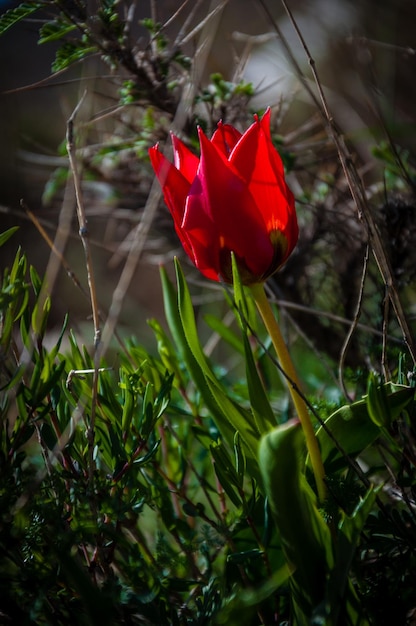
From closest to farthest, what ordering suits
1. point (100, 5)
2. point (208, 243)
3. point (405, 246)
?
1. point (208, 243)
2. point (100, 5)
3. point (405, 246)

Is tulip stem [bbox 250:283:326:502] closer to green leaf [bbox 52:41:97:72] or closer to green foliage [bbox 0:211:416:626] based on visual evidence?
green foliage [bbox 0:211:416:626]

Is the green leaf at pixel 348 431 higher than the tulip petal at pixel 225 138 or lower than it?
lower

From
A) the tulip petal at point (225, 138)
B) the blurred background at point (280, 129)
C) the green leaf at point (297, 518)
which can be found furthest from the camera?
the blurred background at point (280, 129)

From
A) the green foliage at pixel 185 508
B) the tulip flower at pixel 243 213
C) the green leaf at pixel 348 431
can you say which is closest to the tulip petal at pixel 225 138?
the tulip flower at pixel 243 213

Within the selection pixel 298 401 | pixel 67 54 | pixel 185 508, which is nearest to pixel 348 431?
pixel 298 401

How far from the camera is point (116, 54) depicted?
2.02 ft

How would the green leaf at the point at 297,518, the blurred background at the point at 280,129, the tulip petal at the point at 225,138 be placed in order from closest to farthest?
the green leaf at the point at 297,518
the tulip petal at the point at 225,138
the blurred background at the point at 280,129

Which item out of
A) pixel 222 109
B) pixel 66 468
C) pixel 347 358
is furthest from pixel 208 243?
pixel 347 358

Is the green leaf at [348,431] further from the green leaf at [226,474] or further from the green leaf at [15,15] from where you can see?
the green leaf at [15,15]

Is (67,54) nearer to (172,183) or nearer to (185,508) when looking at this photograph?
(172,183)

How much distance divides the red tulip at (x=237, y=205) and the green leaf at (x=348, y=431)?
123 mm

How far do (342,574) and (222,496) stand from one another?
0.22 metres

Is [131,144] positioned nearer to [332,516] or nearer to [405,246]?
[405,246]

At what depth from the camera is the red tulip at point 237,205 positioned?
44 centimetres
